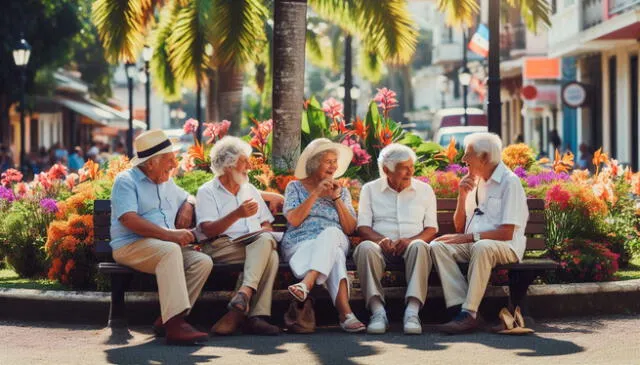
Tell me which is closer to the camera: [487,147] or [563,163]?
[487,147]

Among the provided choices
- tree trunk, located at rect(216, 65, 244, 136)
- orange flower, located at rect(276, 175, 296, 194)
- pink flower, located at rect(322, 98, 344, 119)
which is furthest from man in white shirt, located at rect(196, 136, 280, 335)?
tree trunk, located at rect(216, 65, 244, 136)

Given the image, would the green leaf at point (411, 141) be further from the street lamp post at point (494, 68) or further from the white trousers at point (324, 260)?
the white trousers at point (324, 260)

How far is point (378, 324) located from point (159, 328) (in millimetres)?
1461

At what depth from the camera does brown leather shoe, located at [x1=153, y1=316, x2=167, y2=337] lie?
9.41m

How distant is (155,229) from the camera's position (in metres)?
9.36

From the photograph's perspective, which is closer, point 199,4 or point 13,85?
point 199,4

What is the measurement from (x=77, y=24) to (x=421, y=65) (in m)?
87.3

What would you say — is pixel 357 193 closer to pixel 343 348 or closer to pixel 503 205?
pixel 503 205

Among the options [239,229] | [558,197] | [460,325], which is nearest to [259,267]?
[239,229]

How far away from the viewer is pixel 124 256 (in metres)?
9.47

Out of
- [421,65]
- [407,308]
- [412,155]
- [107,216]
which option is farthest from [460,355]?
[421,65]

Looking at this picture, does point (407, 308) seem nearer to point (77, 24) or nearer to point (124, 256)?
point (124, 256)

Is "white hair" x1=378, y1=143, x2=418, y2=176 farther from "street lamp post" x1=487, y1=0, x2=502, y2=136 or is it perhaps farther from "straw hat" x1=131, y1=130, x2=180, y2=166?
"street lamp post" x1=487, y1=0, x2=502, y2=136

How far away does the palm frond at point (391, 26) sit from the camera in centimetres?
1697
